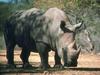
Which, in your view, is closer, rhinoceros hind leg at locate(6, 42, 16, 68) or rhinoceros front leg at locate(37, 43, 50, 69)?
rhinoceros front leg at locate(37, 43, 50, 69)

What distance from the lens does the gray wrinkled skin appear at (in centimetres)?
1330

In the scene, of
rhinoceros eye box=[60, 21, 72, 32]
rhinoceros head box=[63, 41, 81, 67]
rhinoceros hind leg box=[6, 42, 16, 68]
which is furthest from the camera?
rhinoceros hind leg box=[6, 42, 16, 68]

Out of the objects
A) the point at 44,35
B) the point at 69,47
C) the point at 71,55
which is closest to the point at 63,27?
the point at 69,47

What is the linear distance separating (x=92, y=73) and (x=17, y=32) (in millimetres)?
4651

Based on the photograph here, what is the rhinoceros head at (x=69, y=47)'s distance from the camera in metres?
12.8

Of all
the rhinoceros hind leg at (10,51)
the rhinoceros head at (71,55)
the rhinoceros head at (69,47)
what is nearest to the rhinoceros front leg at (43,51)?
the rhinoceros head at (69,47)

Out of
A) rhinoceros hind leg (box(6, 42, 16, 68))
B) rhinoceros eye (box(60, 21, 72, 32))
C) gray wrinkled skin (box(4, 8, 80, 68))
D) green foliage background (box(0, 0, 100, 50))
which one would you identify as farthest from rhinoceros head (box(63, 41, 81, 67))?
green foliage background (box(0, 0, 100, 50))

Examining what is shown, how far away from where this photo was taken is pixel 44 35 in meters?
14.2

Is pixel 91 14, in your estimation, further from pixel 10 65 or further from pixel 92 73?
pixel 92 73

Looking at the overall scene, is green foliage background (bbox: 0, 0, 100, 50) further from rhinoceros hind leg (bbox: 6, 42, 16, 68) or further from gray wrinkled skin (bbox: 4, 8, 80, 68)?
gray wrinkled skin (bbox: 4, 8, 80, 68)

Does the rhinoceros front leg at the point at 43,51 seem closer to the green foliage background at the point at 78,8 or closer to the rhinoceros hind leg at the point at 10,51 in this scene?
the rhinoceros hind leg at the point at 10,51

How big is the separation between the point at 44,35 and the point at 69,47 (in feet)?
4.83

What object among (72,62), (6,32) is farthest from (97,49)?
(72,62)

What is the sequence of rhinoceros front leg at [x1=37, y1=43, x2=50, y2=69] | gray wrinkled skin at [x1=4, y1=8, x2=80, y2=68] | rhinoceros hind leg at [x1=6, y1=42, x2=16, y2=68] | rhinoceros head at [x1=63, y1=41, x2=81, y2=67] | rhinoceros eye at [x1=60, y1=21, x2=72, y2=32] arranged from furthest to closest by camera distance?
rhinoceros hind leg at [x1=6, y1=42, x2=16, y2=68]
rhinoceros front leg at [x1=37, y1=43, x2=50, y2=69]
rhinoceros eye at [x1=60, y1=21, x2=72, y2=32]
gray wrinkled skin at [x1=4, y1=8, x2=80, y2=68]
rhinoceros head at [x1=63, y1=41, x2=81, y2=67]
